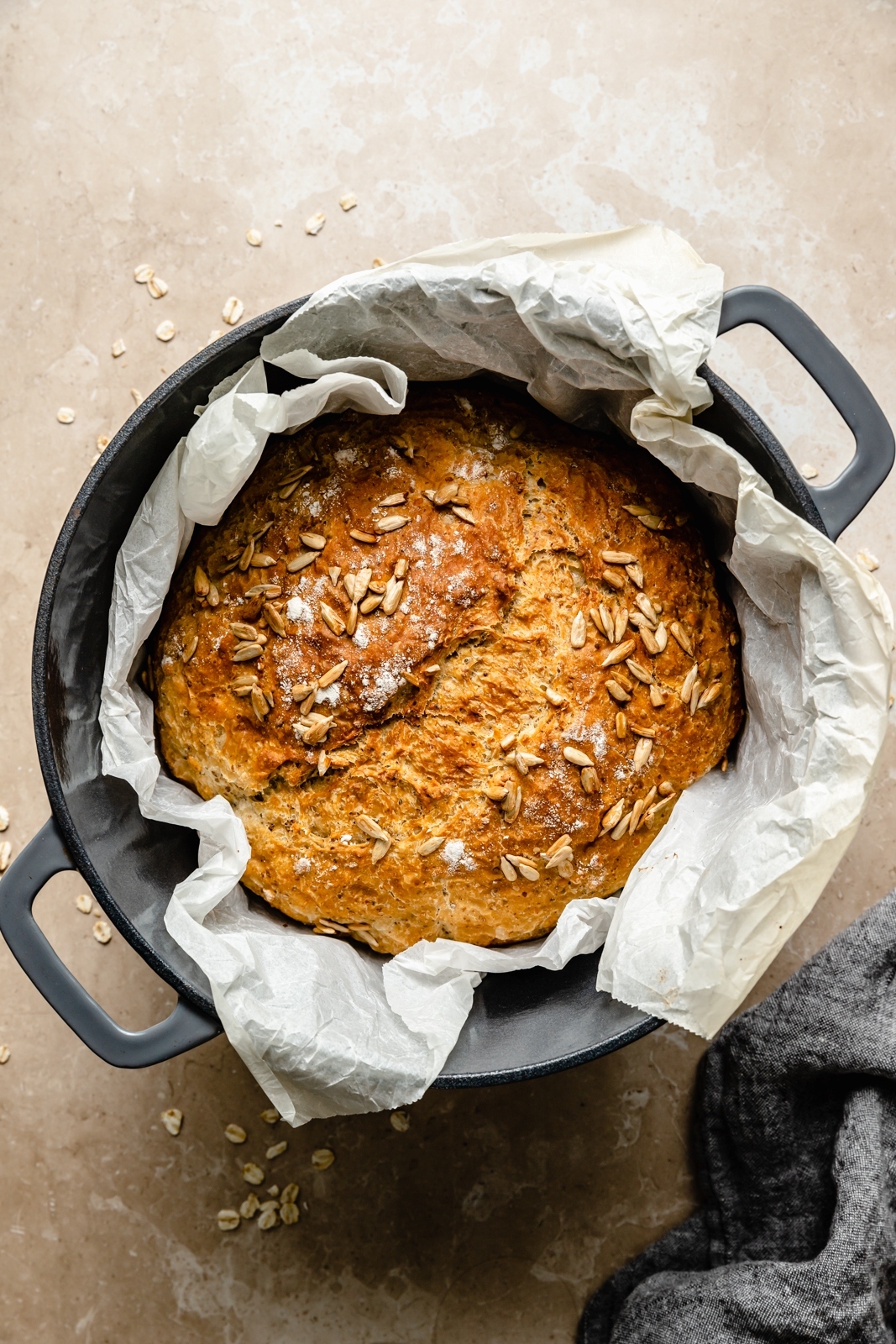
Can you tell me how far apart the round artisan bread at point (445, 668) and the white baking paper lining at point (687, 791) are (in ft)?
0.15

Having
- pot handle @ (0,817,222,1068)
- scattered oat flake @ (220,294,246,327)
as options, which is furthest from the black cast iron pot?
scattered oat flake @ (220,294,246,327)

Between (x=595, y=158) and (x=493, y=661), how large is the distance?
2.83 ft

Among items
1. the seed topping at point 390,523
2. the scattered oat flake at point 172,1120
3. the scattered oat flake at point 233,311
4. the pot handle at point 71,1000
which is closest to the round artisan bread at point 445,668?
the seed topping at point 390,523

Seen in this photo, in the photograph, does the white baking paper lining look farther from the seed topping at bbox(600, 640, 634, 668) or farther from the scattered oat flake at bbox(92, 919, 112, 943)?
the scattered oat flake at bbox(92, 919, 112, 943)

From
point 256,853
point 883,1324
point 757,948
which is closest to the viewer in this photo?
point 757,948

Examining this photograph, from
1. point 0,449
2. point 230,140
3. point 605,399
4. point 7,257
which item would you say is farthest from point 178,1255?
point 230,140

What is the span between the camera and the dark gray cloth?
57.1 inches

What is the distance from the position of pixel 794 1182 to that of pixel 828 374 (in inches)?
46.2

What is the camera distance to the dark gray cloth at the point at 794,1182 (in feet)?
4.75

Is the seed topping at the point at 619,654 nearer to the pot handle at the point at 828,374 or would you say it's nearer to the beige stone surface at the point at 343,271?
the pot handle at the point at 828,374

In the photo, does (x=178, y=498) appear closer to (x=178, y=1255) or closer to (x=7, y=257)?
(x=7, y=257)

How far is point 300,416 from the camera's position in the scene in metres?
1.29

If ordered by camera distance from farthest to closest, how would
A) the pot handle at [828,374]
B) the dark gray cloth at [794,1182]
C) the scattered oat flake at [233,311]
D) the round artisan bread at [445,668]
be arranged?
the scattered oat flake at [233,311], the dark gray cloth at [794,1182], the round artisan bread at [445,668], the pot handle at [828,374]

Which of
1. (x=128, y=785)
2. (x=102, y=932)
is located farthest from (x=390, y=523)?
(x=102, y=932)
